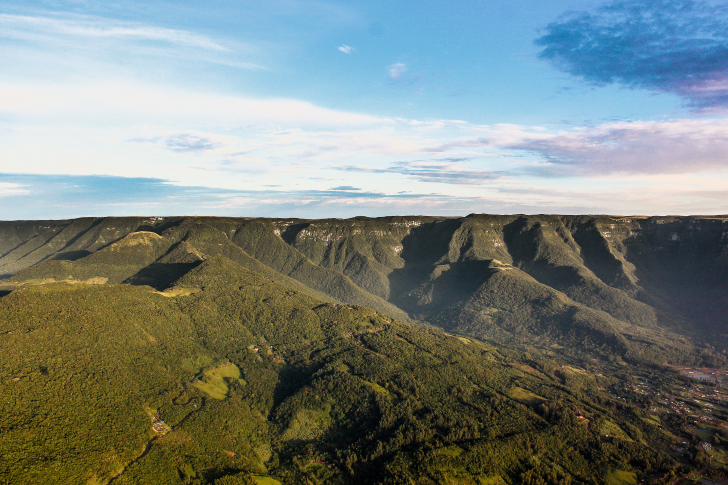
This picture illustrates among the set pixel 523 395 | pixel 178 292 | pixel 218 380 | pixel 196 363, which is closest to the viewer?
pixel 218 380

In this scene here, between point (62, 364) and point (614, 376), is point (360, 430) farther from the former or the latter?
point (614, 376)

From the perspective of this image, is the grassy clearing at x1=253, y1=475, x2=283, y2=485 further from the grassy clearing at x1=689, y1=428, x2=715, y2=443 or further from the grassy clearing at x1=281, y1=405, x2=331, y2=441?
the grassy clearing at x1=689, y1=428, x2=715, y2=443

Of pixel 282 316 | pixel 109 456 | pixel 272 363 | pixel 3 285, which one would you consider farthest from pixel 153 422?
pixel 3 285

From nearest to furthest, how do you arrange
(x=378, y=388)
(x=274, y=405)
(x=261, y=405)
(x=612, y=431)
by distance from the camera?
(x=612, y=431)
(x=261, y=405)
(x=274, y=405)
(x=378, y=388)

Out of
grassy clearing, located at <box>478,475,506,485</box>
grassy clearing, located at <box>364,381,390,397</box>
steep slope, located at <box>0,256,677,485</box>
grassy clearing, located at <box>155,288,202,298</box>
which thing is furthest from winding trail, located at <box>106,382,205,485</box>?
grassy clearing, located at <box>478,475,506,485</box>

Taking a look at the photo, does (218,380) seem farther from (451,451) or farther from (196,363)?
(451,451)

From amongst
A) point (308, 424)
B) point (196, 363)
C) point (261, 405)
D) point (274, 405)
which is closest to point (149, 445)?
point (261, 405)

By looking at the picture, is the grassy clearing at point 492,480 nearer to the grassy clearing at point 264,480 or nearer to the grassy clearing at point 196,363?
the grassy clearing at point 264,480
